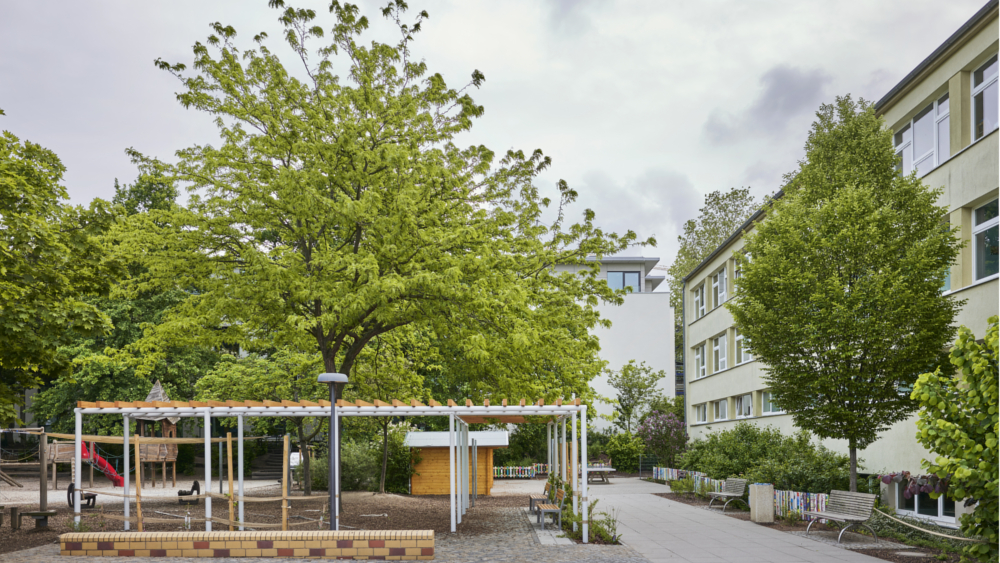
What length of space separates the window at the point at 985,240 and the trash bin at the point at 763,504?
6616 millimetres

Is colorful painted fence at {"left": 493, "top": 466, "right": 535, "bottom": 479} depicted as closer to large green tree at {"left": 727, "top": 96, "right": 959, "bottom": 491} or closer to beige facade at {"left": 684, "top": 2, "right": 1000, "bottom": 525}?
beige facade at {"left": 684, "top": 2, "right": 1000, "bottom": 525}

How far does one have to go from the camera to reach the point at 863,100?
1991 centimetres

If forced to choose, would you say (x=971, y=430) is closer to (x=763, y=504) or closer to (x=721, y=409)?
(x=763, y=504)

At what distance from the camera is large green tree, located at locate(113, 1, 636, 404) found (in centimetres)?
1642

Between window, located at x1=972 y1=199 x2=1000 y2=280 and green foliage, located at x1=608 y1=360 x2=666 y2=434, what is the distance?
31010mm

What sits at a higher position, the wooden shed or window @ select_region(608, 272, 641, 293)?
window @ select_region(608, 272, 641, 293)

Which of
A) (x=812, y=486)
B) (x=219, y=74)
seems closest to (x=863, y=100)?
(x=812, y=486)

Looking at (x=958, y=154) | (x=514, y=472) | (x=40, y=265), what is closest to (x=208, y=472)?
(x=40, y=265)

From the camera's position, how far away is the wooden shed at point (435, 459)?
2717cm

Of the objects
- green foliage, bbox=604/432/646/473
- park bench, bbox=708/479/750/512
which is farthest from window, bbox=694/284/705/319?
park bench, bbox=708/479/750/512

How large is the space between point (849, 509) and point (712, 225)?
1614 inches

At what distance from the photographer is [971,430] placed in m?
9.62

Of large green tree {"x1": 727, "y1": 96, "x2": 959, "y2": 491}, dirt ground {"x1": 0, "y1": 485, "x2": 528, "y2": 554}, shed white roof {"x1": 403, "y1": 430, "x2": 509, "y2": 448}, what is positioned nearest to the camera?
dirt ground {"x1": 0, "y1": 485, "x2": 528, "y2": 554}

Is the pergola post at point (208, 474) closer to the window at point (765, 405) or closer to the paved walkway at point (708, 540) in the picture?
the paved walkway at point (708, 540)
